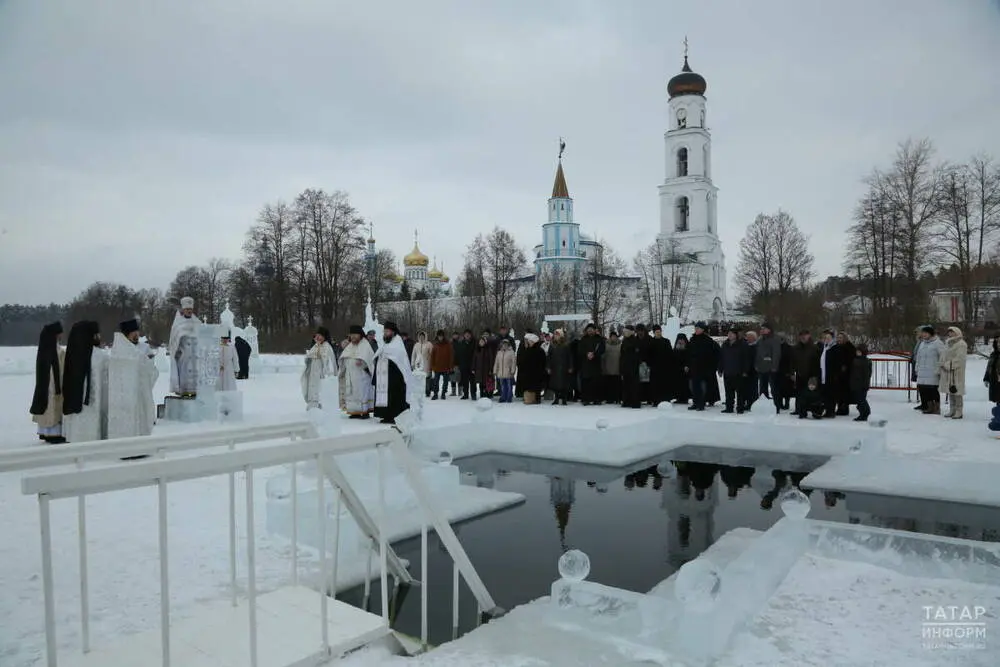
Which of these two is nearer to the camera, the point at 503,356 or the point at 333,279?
the point at 503,356

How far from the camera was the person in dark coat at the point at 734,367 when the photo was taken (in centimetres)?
1180

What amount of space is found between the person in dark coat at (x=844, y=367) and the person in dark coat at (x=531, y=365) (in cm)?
556

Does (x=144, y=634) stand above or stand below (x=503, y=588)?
above

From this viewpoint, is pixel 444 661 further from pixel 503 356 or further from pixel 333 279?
pixel 333 279

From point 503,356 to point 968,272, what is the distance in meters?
19.8

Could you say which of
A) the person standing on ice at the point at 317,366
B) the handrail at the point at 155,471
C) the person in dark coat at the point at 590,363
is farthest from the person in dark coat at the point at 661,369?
the handrail at the point at 155,471

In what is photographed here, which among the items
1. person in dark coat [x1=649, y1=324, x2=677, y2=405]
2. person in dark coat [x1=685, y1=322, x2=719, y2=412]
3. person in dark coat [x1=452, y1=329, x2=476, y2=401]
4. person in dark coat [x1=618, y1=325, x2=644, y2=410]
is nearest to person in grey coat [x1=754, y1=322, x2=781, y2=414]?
person in dark coat [x1=685, y1=322, x2=719, y2=412]

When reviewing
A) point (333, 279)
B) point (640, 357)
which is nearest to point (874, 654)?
point (640, 357)

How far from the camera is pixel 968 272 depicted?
23891 mm

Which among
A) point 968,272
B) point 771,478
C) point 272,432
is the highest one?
point 968,272

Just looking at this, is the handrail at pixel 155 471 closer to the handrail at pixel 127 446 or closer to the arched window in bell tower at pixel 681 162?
the handrail at pixel 127 446

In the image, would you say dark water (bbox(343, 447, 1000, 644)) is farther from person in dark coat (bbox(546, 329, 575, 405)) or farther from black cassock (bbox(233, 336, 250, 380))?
black cassock (bbox(233, 336, 250, 380))

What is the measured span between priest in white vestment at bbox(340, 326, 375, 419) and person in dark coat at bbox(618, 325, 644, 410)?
4.87 m

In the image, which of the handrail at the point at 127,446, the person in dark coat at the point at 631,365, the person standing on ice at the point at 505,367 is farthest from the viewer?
the person standing on ice at the point at 505,367
